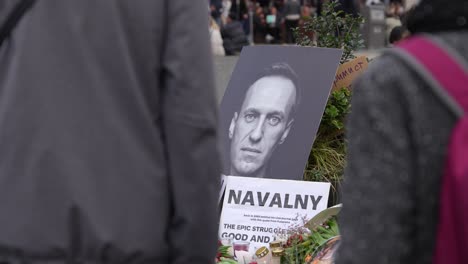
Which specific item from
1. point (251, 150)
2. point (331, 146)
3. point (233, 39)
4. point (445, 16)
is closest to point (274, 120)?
point (251, 150)

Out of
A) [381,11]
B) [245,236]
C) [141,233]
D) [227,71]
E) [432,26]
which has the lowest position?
[381,11]

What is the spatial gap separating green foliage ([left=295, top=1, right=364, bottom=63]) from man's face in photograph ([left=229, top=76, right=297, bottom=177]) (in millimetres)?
530

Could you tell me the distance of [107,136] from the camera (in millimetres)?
2039

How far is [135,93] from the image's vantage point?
206 centimetres

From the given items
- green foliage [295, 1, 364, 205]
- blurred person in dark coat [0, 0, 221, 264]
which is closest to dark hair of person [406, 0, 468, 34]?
blurred person in dark coat [0, 0, 221, 264]

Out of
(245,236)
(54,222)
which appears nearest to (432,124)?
(54,222)

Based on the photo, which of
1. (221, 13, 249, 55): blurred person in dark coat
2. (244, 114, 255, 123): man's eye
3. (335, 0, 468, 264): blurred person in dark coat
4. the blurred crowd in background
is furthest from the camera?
the blurred crowd in background

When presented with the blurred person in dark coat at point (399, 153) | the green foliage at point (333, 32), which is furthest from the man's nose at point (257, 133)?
the blurred person in dark coat at point (399, 153)

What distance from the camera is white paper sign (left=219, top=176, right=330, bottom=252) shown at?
4.50m

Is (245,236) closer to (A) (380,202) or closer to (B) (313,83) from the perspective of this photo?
(B) (313,83)

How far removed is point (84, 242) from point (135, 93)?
1.14 ft

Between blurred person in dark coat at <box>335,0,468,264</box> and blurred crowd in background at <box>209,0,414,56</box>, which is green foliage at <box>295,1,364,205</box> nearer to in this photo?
blurred person in dark coat at <box>335,0,468,264</box>

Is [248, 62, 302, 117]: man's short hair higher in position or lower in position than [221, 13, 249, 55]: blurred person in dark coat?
higher

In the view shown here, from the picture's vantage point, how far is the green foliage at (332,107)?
5.04 metres
